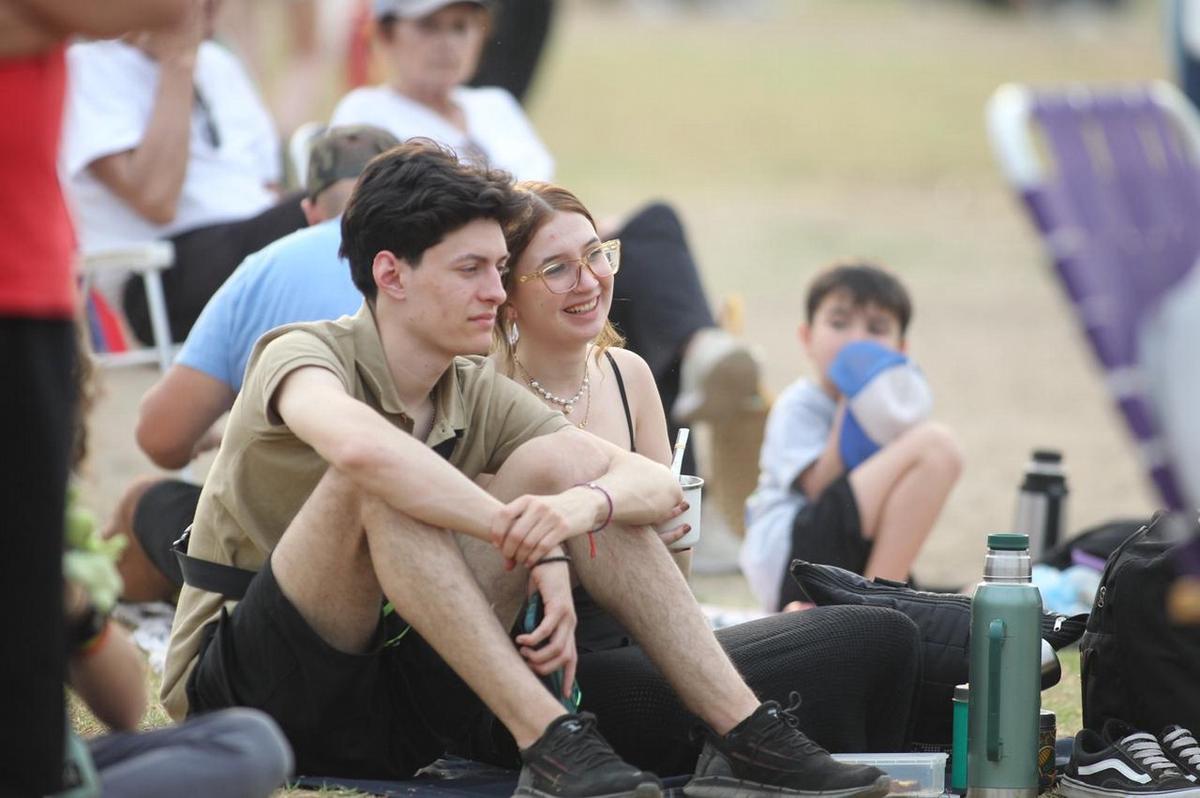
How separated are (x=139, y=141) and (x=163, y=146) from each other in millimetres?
69

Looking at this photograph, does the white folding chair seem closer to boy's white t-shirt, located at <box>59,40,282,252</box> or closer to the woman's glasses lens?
boy's white t-shirt, located at <box>59,40,282,252</box>

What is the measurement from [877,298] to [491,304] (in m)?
2.08

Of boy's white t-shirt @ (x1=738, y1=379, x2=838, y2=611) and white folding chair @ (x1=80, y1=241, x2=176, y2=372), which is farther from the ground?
white folding chair @ (x1=80, y1=241, x2=176, y2=372)

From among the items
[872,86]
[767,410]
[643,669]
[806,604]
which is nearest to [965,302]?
[767,410]

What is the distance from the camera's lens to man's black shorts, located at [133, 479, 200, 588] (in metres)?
4.27

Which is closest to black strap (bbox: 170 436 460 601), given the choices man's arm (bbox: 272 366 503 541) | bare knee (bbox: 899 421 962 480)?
man's arm (bbox: 272 366 503 541)

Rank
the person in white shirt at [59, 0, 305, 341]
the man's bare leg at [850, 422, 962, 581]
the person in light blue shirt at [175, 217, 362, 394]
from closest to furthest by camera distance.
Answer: the person in light blue shirt at [175, 217, 362, 394] < the man's bare leg at [850, 422, 962, 581] < the person in white shirt at [59, 0, 305, 341]

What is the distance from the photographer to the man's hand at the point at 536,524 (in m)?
2.88

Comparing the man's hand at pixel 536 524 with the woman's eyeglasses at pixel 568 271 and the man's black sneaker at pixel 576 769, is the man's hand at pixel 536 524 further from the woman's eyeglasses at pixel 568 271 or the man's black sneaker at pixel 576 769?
the woman's eyeglasses at pixel 568 271

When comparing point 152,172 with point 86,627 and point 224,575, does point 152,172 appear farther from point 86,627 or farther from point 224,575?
point 86,627

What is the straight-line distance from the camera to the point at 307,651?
2941 millimetres

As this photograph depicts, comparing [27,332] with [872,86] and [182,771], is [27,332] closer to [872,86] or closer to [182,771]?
[182,771]

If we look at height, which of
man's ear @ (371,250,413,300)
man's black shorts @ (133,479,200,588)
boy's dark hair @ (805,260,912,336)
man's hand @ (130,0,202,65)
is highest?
man's hand @ (130,0,202,65)

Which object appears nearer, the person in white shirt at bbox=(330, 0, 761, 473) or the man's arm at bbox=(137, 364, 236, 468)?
the man's arm at bbox=(137, 364, 236, 468)
